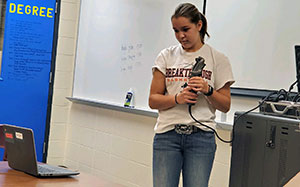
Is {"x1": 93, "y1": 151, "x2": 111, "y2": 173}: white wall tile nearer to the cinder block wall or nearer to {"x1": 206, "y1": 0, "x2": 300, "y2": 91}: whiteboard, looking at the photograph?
the cinder block wall

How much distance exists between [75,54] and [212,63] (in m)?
3.41

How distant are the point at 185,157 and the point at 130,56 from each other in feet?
7.83

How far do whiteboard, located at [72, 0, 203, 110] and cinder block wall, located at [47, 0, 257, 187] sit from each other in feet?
0.42

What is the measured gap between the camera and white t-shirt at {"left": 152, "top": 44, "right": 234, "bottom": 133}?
2.48 metres

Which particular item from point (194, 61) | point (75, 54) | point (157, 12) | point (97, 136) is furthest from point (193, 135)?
→ point (75, 54)

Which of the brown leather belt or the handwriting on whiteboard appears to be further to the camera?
the handwriting on whiteboard

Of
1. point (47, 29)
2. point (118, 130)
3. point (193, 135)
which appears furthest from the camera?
point (47, 29)

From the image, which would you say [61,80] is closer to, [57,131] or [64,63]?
[64,63]

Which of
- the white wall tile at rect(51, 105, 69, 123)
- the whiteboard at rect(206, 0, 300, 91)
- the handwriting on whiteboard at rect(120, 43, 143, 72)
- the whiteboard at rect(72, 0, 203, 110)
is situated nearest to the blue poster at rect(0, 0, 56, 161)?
the white wall tile at rect(51, 105, 69, 123)

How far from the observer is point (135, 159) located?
4.58 meters

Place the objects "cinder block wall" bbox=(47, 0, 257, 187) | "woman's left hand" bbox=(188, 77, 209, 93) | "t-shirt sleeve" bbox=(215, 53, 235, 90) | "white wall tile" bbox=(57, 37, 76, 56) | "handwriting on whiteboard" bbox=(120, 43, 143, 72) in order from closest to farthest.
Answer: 1. "woman's left hand" bbox=(188, 77, 209, 93)
2. "t-shirt sleeve" bbox=(215, 53, 235, 90)
3. "cinder block wall" bbox=(47, 0, 257, 187)
4. "handwriting on whiteboard" bbox=(120, 43, 143, 72)
5. "white wall tile" bbox=(57, 37, 76, 56)

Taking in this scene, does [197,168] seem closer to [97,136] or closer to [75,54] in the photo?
[97,136]

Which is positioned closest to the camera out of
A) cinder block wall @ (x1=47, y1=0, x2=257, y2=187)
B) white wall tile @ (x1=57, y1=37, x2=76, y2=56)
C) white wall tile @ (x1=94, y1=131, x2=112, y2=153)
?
cinder block wall @ (x1=47, y1=0, x2=257, y2=187)

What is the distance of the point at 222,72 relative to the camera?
2.57 m
